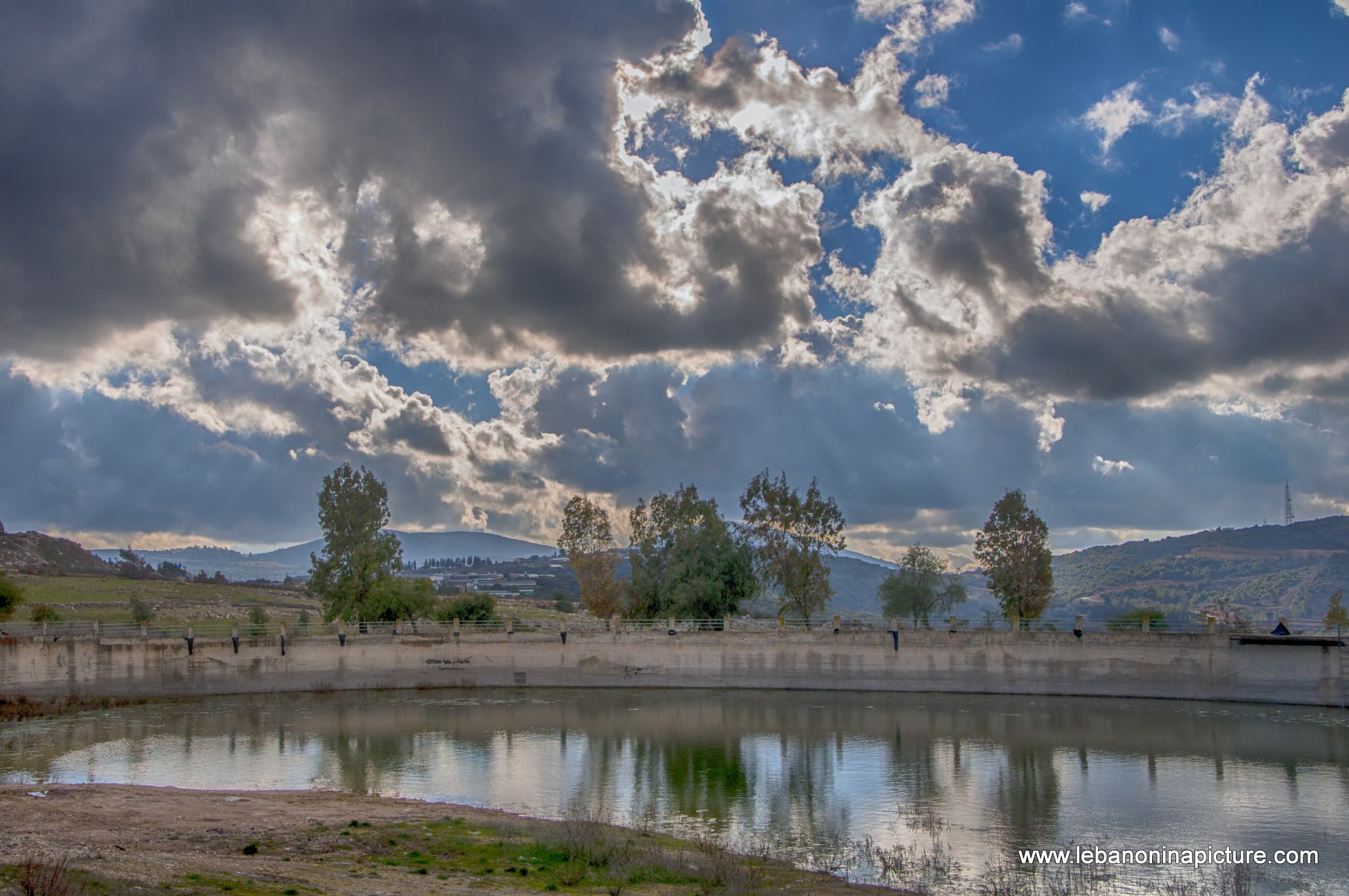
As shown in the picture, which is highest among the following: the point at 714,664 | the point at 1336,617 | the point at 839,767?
the point at 1336,617

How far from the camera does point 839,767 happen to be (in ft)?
115

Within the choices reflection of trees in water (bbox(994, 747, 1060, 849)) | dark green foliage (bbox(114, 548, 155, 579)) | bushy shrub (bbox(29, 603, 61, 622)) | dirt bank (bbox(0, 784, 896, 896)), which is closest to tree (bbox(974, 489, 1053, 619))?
reflection of trees in water (bbox(994, 747, 1060, 849))

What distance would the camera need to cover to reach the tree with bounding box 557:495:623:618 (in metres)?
75.2

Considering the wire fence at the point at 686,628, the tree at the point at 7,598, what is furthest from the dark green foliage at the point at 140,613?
the wire fence at the point at 686,628

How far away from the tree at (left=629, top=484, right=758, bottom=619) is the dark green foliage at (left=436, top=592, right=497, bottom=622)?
1363cm

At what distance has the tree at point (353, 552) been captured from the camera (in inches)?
2847

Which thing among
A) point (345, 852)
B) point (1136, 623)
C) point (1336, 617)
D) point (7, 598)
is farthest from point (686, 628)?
point (7, 598)

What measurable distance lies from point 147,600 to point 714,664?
74581 millimetres

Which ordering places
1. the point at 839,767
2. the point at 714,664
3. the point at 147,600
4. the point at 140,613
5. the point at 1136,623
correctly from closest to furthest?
the point at 839,767, the point at 1136,623, the point at 714,664, the point at 140,613, the point at 147,600

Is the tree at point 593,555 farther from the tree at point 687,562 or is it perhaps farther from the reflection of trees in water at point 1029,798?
the reflection of trees in water at point 1029,798

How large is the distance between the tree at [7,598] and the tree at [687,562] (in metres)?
44.8

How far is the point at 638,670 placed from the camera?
2516 inches

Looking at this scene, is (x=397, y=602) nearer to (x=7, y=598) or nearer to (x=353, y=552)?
(x=353, y=552)

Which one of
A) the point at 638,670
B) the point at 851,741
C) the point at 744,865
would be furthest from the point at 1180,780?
the point at 638,670
